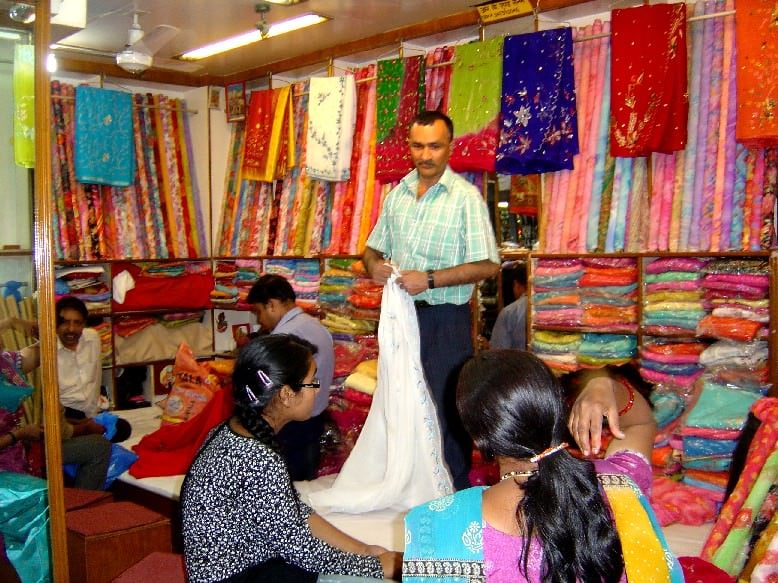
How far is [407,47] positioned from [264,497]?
3.54m

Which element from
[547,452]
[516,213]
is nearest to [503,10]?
[516,213]

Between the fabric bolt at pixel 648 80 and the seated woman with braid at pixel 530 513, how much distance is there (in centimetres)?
266

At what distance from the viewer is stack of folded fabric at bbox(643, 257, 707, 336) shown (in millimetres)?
3723

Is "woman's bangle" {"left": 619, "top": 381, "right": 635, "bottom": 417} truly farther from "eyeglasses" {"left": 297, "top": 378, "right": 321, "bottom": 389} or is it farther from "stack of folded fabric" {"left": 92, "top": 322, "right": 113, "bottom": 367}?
"stack of folded fabric" {"left": 92, "top": 322, "right": 113, "bottom": 367}

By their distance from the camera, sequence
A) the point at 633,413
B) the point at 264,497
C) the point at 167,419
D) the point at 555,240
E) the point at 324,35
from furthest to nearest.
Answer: the point at 324,35 → the point at 167,419 → the point at 555,240 → the point at 264,497 → the point at 633,413

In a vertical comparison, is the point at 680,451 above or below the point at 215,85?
below

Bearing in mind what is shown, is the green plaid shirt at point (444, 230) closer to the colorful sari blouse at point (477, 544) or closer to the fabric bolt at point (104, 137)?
the colorful sari blouse at point (477, 544)

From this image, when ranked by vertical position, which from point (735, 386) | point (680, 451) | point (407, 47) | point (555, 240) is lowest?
point (680, 451)

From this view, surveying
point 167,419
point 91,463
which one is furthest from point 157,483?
point 167,419

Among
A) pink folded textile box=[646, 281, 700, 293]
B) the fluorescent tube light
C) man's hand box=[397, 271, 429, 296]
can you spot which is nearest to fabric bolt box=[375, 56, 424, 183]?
the fluorescent tube light

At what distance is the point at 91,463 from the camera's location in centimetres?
379

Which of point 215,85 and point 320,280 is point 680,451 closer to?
point 320,280

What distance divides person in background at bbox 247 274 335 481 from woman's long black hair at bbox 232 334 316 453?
1731mm

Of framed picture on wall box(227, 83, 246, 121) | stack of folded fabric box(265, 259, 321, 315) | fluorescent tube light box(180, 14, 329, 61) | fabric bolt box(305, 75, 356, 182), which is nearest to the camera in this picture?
fluorescent tube light box(180, 14, 329, 61)
